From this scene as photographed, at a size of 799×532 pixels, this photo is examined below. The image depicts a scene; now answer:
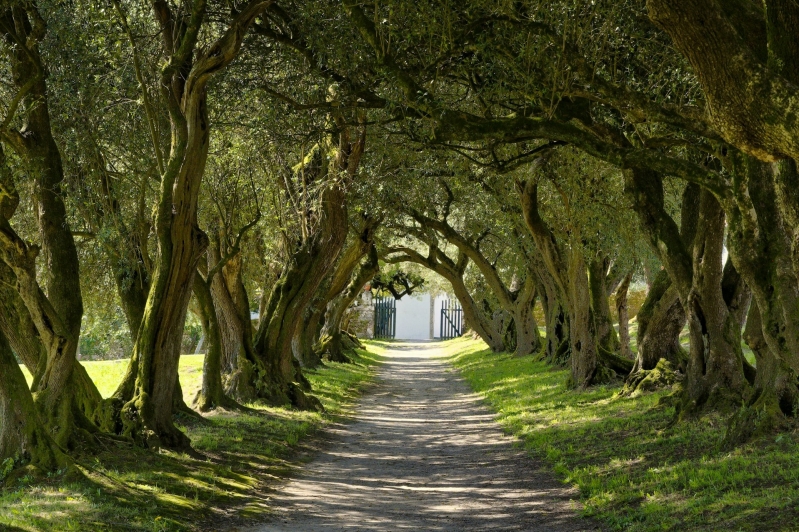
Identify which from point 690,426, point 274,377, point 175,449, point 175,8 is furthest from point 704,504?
point 274,377

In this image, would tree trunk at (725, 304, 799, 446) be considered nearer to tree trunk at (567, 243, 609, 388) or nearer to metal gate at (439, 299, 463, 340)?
tree trunk at (567, 243, 609, 388)

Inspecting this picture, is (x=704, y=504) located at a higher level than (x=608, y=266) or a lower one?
lower

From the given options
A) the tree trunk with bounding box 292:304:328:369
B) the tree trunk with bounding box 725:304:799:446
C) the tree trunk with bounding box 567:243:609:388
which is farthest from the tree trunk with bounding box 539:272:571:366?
the tree trunk with bounding box 725:304:799:446

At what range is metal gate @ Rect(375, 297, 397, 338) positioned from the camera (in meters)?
69.6

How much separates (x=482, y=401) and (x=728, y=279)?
885 centimetres

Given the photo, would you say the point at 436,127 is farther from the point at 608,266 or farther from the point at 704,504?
the point at 608,266

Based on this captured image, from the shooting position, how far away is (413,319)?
259 ft

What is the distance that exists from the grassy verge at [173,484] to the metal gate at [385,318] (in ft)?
177

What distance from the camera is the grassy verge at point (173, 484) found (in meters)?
7.32

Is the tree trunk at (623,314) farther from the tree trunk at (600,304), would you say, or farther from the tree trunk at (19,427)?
the tree trunk at (19,427)

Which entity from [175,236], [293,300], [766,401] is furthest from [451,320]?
[766,401]

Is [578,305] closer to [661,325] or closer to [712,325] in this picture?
[661,325]

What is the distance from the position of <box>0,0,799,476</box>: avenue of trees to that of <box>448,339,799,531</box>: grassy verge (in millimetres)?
A: 644

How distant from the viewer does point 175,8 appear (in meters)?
12.0
